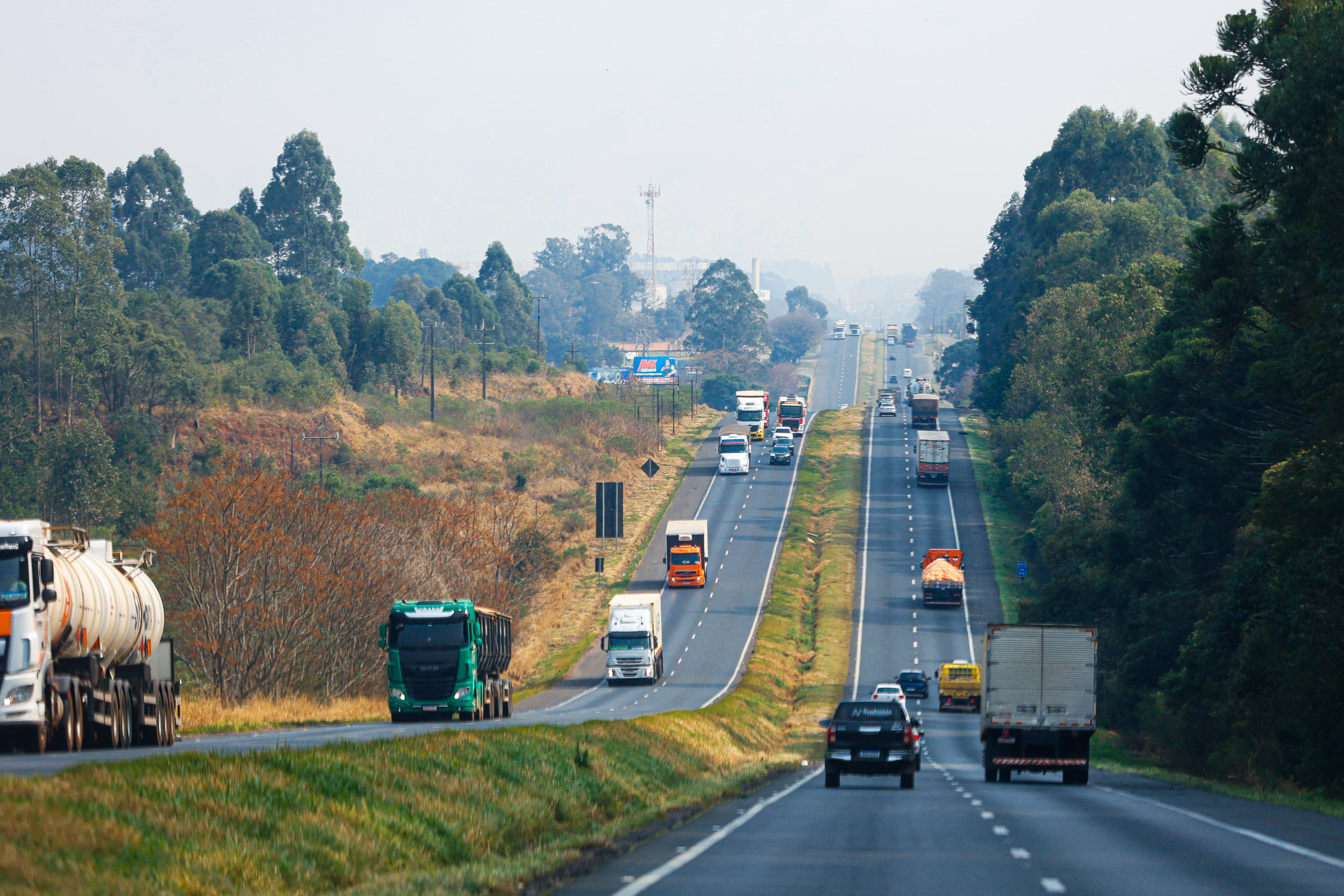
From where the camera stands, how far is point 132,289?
157500mm

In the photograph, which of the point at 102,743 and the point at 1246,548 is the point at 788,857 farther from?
the point at 1246,548

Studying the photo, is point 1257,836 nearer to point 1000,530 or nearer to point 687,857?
point 687,857

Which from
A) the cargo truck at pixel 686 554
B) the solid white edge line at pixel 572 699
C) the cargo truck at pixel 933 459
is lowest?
the solid white edge line at pixel 572 699

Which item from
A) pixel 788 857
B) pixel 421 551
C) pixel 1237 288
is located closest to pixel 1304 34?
pixel 1237 288

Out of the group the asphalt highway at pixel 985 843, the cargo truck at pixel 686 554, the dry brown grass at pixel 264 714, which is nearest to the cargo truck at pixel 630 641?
the dry brown grass at pixel 264 714

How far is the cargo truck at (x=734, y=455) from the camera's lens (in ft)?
408

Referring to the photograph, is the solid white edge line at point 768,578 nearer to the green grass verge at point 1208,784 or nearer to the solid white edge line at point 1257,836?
the green grass verge at point 1208,784

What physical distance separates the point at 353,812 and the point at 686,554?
76.0m

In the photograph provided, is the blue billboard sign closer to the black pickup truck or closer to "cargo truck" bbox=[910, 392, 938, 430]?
"cargo truck" bbox=[910, 392, 938, 430]

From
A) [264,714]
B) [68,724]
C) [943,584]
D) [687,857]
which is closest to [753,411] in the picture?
[943,584]

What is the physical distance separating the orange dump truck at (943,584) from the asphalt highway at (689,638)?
405 inches

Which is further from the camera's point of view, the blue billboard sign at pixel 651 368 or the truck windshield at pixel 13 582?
the blue billboard sign at pixel 651 368

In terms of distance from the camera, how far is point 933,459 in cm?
11488

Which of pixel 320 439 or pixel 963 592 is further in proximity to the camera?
pixel 320 439
